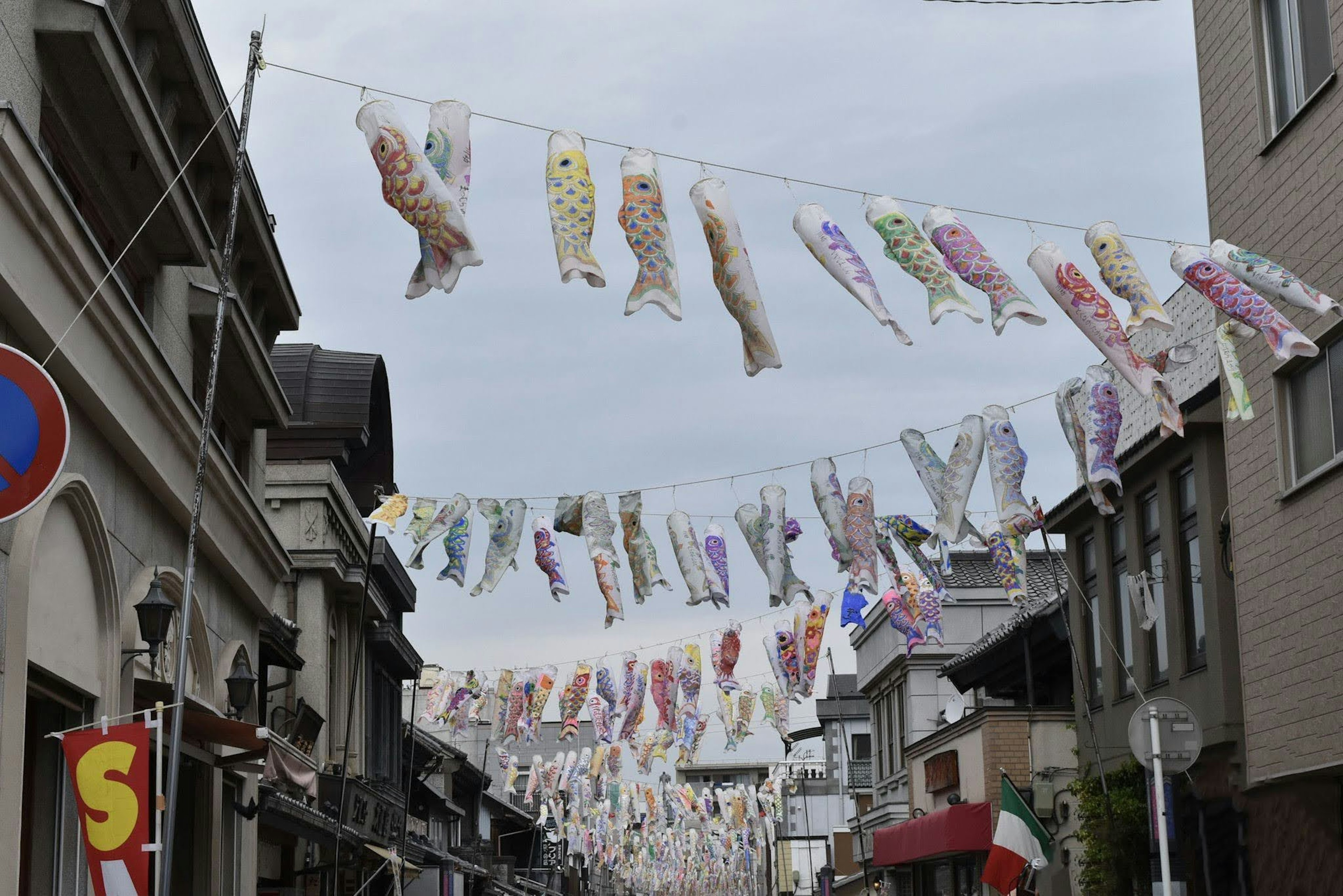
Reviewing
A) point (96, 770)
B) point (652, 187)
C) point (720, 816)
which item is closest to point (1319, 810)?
point (652, 187)

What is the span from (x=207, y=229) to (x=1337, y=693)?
11.7 metres

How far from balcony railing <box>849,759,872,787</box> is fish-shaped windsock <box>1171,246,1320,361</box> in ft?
121

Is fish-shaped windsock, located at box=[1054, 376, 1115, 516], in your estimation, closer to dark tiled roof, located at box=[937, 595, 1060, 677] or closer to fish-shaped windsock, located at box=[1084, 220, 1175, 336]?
fish-shaped windsock, located at box=[1084, 220, 1175, 336]

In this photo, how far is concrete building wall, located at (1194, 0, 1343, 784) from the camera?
48.8ft

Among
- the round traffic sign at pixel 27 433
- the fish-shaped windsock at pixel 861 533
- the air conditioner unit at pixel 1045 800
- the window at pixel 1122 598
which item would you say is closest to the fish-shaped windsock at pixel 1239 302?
the fish-shaped windsock at pixel 861 533

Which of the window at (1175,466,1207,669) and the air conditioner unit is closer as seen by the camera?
the window at (1175,466,1207,669)

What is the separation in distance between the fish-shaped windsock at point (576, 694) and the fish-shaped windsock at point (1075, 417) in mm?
16764

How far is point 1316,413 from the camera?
51.1ft

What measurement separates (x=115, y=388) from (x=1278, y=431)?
1112 cm

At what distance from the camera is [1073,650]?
22219mm

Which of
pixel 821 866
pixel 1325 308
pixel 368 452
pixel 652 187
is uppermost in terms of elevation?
pixel 368 452

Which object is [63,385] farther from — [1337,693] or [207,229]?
[1337,693]

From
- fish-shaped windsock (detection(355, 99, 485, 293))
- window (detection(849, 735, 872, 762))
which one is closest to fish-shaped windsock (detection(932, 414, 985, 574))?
fish-shaped windsock (detection(355, 99, 485, 293))

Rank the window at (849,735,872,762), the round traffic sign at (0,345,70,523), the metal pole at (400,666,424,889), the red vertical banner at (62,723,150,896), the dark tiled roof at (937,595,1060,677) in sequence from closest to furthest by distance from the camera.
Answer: the round traffic sign at (0,345,70,523) < the red vertical banner at (62,723,150,896) < the dark tiled roof at (937,595,1060,677) < the metal pole at (400,666,424,889) < the window at (849,735,872,762)
